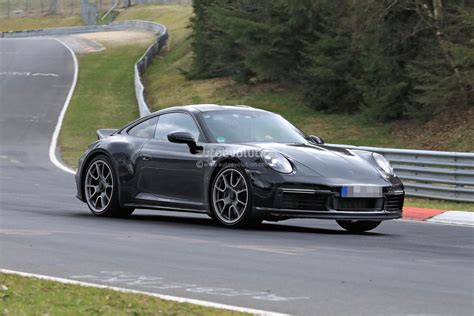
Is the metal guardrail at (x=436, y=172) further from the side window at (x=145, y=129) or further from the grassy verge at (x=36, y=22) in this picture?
the grassy verge at (x=36, y=22)

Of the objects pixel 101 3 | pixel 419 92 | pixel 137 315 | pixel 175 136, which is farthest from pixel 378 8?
pixel 101 3

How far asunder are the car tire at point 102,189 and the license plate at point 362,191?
315cm

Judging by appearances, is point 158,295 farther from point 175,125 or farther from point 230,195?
point 175,125

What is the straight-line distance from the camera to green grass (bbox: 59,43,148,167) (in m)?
35.8

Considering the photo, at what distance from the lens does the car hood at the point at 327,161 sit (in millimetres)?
12172

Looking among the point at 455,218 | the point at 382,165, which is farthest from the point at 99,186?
the point at 455,218

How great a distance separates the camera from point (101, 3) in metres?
113

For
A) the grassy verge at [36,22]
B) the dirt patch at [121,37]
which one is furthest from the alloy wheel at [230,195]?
the grassy verge at [36,22]

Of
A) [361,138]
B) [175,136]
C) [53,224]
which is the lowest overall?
[361,138]

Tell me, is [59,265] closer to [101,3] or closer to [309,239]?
[309,239]

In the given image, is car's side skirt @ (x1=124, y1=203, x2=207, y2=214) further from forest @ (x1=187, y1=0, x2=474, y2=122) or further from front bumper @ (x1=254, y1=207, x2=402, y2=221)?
forest @ (x1=187, y1=0, x2=474, y2=122)

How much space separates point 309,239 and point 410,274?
2.72 meters

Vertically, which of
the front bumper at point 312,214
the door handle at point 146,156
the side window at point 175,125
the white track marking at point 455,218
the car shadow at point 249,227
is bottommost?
the white track marking at point 455,218

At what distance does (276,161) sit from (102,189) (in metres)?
2.86
